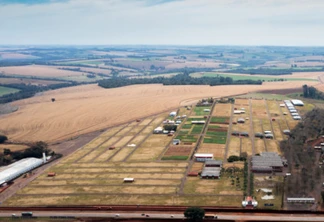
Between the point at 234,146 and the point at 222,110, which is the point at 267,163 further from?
the point at 222,110

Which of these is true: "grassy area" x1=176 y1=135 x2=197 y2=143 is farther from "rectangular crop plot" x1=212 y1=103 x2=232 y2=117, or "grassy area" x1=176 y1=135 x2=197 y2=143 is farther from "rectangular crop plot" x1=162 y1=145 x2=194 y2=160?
"rectangular crop plot" x1=212 y1=103 x2=232 y2=117

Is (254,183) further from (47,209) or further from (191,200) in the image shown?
(47,209)

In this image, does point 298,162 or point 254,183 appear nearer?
point 254,183

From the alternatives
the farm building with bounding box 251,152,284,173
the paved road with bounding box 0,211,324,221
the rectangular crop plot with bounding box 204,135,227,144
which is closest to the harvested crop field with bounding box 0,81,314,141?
the rectangular crop plot with bounding box 204,135,227,144

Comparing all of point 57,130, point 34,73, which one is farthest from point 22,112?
point 34,73

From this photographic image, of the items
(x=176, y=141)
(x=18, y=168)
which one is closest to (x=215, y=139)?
(x=176, y=141)

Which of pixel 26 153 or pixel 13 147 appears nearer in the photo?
pixel 26 153
